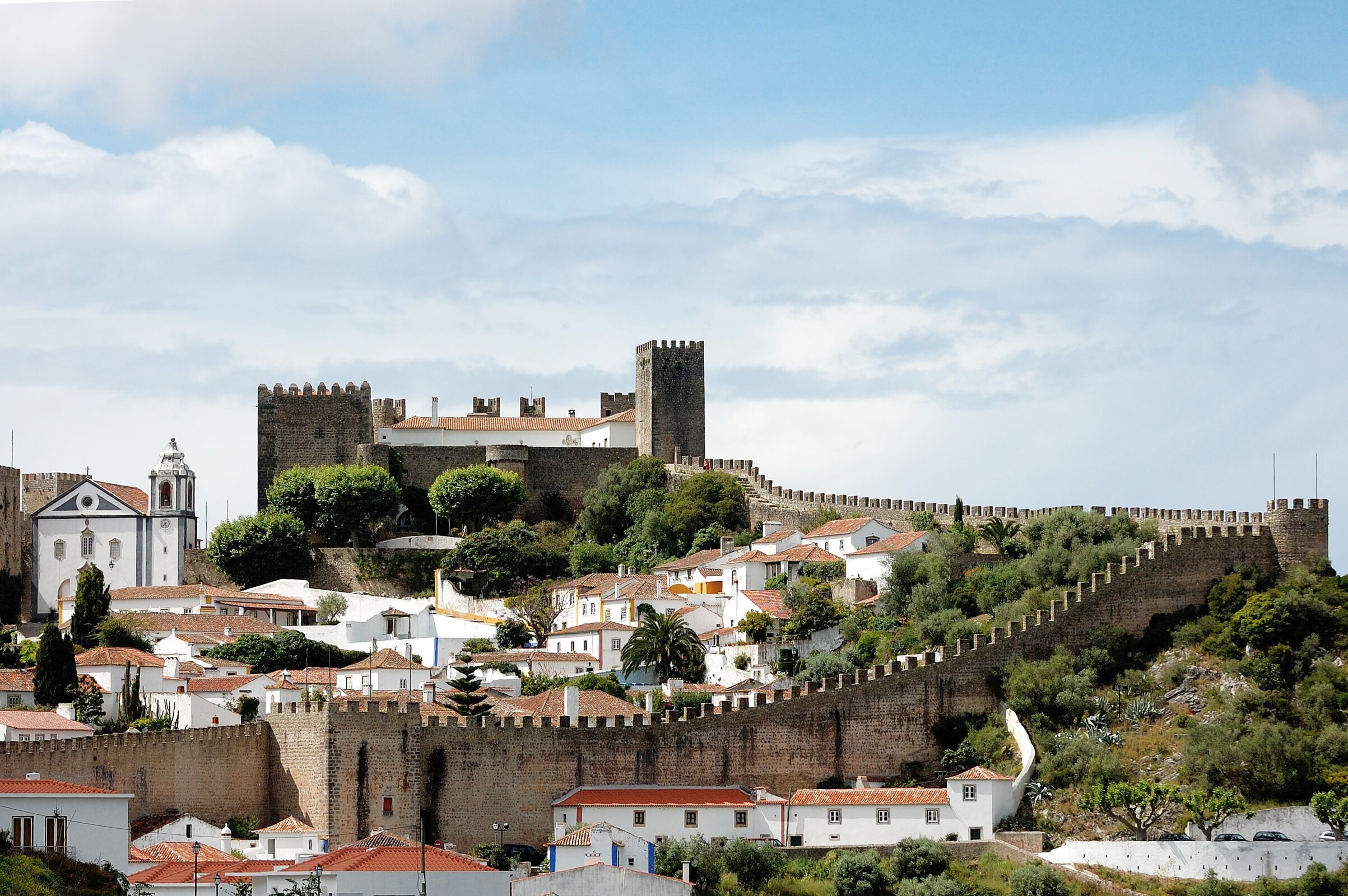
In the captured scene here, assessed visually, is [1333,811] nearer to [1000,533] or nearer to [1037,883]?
[1037,883]

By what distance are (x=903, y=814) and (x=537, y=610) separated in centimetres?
2232

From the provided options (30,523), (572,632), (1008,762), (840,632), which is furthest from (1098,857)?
(30,523)

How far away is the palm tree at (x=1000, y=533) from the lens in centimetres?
6291

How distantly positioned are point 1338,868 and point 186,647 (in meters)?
29.6

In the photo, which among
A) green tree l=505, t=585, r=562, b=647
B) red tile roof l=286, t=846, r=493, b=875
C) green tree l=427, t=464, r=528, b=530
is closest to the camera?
red tile roof l=286, t=846, r=493, b=875

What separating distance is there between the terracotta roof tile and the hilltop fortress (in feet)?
15.9

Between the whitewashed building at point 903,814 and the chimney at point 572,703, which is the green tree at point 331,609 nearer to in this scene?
the chimney at point 572,703

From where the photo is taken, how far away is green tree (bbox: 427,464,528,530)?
253 feet

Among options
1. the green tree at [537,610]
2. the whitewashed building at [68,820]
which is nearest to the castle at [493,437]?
the green tree at [537,610]

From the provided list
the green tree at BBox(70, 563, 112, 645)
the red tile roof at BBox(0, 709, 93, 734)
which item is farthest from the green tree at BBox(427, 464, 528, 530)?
the red tile roof at BBox(0, 709, 93, 734)

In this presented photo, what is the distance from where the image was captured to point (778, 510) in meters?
73.2

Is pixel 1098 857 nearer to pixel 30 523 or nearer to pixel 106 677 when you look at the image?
pixel 106 677

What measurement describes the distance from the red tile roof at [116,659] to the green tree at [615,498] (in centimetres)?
1930

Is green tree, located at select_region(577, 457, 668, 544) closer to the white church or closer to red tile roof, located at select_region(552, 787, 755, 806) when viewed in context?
the white church
